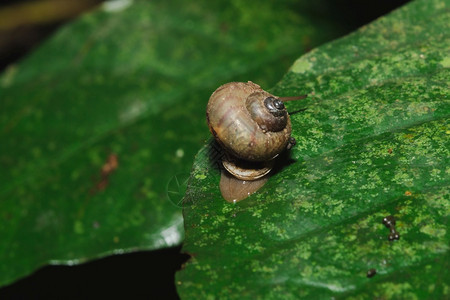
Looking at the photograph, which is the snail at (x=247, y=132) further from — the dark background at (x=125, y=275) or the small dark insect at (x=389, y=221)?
the dark background at (x=125, y=275)

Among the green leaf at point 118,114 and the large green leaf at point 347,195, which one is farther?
the green leaf at point 118,114

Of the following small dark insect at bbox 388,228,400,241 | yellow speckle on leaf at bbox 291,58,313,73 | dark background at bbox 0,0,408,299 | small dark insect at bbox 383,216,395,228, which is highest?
yellow speckle on leaf at bbox 291,58,313,73

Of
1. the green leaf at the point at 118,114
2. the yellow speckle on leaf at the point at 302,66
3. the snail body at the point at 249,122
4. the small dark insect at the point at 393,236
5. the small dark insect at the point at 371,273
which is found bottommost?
the green leaf at the point at 118,114

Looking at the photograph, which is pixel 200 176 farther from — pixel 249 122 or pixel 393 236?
pixel 393 236

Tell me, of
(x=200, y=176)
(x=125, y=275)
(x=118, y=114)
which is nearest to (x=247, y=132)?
(x=200, y=176)

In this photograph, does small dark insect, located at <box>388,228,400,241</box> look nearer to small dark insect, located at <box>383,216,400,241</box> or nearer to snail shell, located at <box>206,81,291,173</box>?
small dark insect, located at <box>383,216,400,241</box>

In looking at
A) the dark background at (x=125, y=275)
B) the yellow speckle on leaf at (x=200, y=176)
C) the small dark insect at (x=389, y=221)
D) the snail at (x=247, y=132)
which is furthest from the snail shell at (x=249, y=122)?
the dark background at (x=125, y=275)

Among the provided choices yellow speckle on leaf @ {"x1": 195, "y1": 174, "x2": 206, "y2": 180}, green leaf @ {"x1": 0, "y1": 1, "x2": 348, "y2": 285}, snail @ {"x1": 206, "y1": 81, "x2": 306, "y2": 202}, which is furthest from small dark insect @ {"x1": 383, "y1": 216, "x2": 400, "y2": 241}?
green leaf @ {"x1": 0, "y1": 1, "x2": 348, "y2": 285}

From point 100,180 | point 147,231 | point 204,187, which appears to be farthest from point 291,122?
point 100,180
